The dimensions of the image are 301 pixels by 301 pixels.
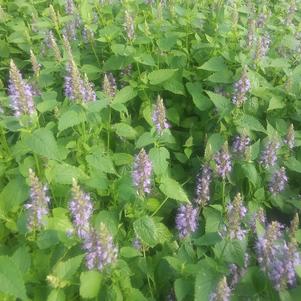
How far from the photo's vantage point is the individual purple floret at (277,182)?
4203 millimetres

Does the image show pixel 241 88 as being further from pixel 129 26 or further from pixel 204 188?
pixel 129 26

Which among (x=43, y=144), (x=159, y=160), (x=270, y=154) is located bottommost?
(x=270, y=154)

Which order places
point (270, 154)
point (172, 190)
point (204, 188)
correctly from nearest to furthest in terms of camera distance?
1. point (172, 190)
2. point (204, 188)
3. point (270, 154)

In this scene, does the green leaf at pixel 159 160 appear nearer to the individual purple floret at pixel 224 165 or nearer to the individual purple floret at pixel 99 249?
the individual purple floret at pixel 224 165

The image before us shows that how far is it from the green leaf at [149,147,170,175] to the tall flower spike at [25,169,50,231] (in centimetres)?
98

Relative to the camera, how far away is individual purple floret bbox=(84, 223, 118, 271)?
2.64m

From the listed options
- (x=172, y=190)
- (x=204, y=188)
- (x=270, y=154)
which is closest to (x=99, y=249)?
(x=172, y=190)

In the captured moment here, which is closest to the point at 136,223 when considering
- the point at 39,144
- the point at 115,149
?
the point at 39,144

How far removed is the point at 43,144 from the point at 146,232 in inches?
42.6

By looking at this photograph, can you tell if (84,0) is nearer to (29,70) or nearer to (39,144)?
(29,70)

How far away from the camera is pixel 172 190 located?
3633 mm

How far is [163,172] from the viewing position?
375 centimetres

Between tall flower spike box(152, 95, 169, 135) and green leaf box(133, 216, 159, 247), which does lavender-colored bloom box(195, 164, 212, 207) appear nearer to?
tall flower spike box(152, 95, 169, 135)

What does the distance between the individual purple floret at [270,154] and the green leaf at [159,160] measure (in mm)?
1057
